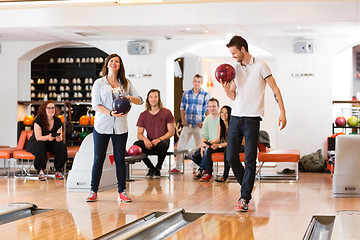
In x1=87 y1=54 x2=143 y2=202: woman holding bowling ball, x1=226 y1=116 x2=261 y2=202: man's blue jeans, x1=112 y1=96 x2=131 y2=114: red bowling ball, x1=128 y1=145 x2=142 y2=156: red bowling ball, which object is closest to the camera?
x1=226 y1=116 x2=261 y2=202: man's blue jeans

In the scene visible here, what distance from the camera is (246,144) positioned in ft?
16.7

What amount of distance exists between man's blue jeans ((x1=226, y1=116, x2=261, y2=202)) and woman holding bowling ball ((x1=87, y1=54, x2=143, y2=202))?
3.31ft

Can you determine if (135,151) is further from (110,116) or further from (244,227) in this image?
(244,227)

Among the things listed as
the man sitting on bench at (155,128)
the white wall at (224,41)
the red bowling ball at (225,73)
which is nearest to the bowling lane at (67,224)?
the red bowling ball at (225,73)

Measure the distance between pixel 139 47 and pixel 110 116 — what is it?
16.3 feet

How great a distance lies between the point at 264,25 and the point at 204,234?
17.3 ft

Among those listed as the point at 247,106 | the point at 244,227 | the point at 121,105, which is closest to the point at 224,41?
the point at 121,105

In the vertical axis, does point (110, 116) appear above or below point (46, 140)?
above

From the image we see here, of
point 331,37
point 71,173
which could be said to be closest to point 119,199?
point 71,173

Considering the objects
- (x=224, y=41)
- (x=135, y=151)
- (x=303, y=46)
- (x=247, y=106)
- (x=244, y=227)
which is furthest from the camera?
(x=224, y=41)

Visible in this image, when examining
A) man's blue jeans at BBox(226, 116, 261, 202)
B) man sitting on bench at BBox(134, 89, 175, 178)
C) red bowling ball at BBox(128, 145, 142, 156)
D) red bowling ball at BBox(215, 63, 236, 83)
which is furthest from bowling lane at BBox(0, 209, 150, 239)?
man sitting on bench at BBox(134, 89, 175, 178)

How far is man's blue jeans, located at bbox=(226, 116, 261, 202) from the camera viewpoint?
5035 mm

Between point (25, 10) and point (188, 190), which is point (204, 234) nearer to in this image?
point (188, 190)

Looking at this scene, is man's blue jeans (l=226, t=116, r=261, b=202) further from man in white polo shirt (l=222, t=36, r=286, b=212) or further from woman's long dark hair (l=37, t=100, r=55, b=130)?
woman's long dark hair (l=37, t=100, r=55, b=130)
